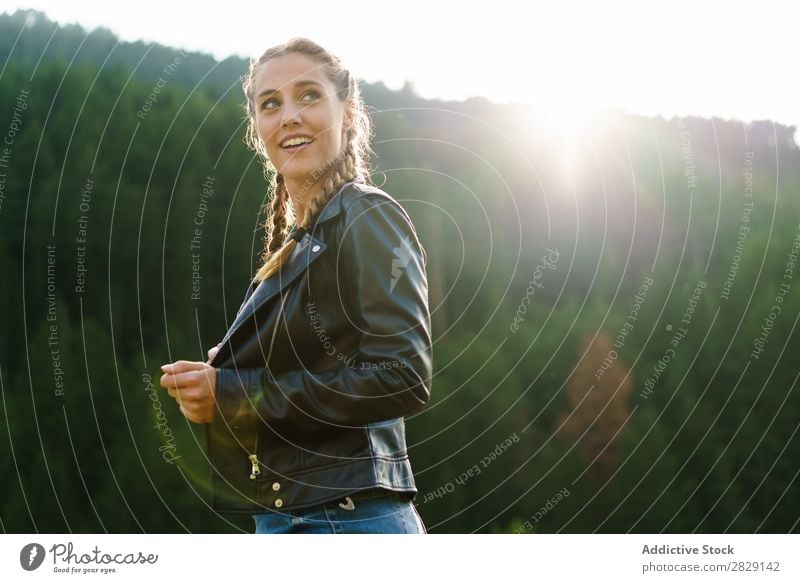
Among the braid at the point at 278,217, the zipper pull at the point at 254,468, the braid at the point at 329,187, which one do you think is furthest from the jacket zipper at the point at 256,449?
the braid at the point at 278,217

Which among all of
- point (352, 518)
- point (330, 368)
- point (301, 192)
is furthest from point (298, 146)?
point (352, 518)

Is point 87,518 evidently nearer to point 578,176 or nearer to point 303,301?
point 578,176

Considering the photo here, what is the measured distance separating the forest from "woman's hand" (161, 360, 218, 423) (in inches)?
261

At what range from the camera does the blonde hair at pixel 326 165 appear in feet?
8.50

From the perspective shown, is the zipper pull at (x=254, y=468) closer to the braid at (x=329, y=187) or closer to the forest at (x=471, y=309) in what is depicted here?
the braid at (x=329, y=187)

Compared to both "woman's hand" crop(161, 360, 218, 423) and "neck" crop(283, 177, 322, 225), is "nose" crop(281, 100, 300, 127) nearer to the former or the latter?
"neck" crop(283, 177, 322, 225)

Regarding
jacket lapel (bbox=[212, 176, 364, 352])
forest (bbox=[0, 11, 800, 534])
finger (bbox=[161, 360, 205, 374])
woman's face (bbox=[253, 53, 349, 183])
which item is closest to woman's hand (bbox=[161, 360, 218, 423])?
finger (bbox=[161, 360, 205, 374])

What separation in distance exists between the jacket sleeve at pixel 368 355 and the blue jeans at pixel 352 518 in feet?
0.61

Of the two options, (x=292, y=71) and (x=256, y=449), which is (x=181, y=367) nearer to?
(x=256, y=449)

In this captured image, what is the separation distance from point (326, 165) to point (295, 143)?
0.35 ft

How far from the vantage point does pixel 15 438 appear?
12.0 m

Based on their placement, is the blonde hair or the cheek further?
the cheek

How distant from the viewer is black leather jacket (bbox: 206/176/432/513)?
2.30 m
